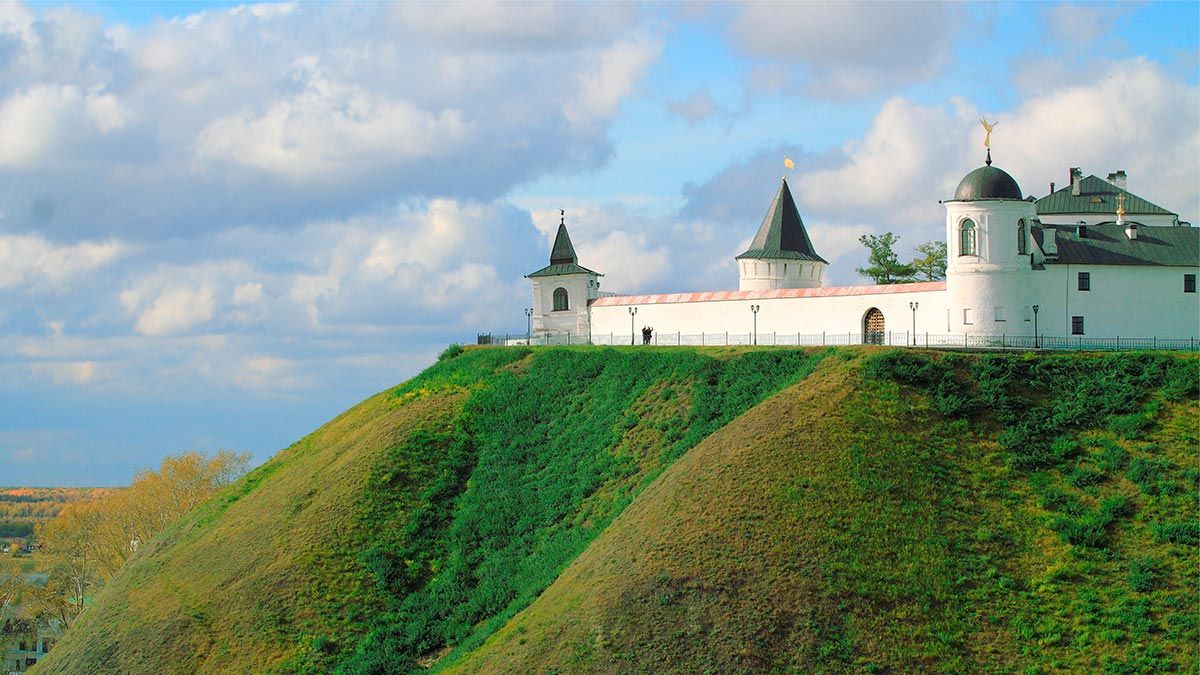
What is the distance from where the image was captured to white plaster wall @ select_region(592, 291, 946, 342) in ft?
154

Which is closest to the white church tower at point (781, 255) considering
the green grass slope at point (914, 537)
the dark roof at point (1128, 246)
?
the dark roof at point (1128, 246)

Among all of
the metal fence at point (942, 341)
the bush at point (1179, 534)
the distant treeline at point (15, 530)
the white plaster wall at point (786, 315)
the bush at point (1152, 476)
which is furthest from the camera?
the distant treeline at point (15, 530)

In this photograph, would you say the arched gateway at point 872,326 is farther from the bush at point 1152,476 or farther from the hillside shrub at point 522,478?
the bush at point 1152,476

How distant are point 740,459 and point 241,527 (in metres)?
19.1

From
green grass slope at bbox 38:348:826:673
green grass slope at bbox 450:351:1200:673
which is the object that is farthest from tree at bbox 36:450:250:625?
green grass slope at bbox 450:351:1200:673

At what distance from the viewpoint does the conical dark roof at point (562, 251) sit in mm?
62094

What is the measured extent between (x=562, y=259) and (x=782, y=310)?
14331mm

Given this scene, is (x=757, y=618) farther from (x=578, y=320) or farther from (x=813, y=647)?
(x=578, y=320)

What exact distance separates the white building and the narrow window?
34mm

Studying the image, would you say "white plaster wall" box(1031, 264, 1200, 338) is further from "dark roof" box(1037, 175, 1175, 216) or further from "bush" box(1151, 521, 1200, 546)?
"bush" box(1151, 521, 1200, 546)

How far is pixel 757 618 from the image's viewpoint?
31.3 m

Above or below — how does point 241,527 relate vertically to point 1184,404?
below

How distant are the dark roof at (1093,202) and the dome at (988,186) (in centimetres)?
1026

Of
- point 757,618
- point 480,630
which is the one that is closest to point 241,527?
point 480,630
